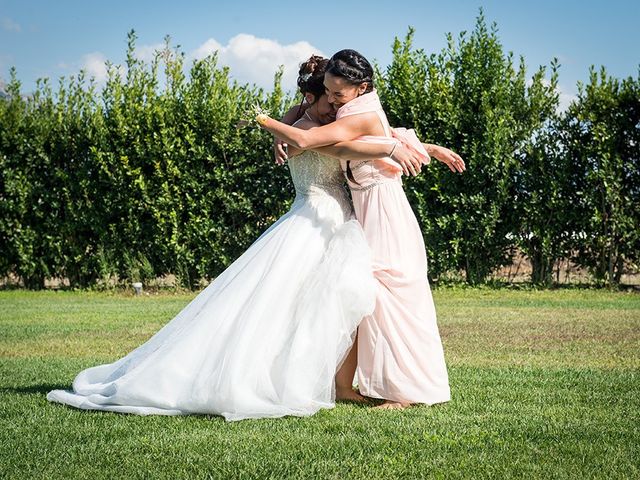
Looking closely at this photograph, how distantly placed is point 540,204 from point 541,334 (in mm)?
5275

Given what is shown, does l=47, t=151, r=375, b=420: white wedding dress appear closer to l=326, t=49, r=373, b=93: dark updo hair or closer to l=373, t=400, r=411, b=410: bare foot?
l=373, t=400, r=411, b=410: bare foot

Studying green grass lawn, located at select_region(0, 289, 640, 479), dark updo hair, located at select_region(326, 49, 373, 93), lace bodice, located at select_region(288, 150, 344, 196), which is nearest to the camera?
green grass lawn, located at select_region(0, 289, 640, 479)

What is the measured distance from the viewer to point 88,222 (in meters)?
15.7

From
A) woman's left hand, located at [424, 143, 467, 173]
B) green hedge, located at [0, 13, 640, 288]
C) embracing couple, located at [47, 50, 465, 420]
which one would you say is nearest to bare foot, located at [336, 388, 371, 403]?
embracing couple, located at [47, 50, 465, 420]

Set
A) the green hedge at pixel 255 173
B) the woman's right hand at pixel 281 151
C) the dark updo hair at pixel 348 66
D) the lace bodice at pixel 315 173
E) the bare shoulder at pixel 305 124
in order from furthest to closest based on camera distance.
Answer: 1. the green hedge at pixel 255 173
2. the woman's right hand at pixel 281 151
3. the lace bodice at pixel 315 173
4. the bare shoulder at pixel 305 124
5. the dark updo hair at pixel 348 66

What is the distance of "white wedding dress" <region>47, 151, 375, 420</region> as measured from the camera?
209 inches

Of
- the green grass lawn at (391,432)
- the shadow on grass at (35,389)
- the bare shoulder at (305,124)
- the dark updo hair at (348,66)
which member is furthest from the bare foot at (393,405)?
the shadow on grass at (35,389)

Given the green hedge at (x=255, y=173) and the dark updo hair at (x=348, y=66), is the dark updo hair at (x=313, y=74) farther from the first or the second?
the green hedge at (x=255, y=173)

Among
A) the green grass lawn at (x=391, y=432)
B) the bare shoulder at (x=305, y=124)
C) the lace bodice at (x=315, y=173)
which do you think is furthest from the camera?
the lace bodice at (x=315, y=173)

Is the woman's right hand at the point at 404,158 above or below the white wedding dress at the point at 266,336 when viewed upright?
above

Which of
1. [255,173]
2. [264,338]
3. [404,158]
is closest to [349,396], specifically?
[264,338]

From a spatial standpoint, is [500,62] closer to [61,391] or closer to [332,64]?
[332,64]

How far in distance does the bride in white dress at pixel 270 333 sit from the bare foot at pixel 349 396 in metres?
0.39

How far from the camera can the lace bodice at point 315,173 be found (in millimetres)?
5945
